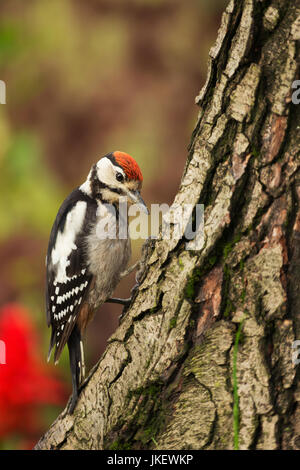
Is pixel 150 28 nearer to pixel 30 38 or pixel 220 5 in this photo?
pixel 220 5

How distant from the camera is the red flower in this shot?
3.01 metres

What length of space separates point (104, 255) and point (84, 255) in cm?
9

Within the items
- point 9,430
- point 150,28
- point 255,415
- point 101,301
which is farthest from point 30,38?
point 255,415

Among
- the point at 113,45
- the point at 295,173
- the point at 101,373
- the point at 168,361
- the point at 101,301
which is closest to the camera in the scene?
the point at 295,173

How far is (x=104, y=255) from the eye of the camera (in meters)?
2.75

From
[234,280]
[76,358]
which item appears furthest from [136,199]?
[234,280]

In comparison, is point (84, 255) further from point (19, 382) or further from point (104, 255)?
point (19, 382)

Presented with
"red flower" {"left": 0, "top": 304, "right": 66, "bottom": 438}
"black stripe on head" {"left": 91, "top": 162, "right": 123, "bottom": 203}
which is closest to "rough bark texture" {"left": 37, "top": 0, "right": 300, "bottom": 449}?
"black stripe on head" {"left": 91, "top": 162, "right": 123, "bottom": 203}

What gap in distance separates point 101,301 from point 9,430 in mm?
836

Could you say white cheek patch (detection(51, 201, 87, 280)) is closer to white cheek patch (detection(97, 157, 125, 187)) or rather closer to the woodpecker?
the woodpecker

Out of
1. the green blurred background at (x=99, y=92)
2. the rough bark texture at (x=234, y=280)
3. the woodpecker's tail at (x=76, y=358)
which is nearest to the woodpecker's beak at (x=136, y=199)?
the woodpecker's tail at (x=76, y=358)

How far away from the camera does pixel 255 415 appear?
170 centimetres

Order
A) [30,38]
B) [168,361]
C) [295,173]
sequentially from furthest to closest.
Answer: [30,38]
[168,361]
[295,173]

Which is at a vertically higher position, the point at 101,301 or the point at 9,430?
the point at 101,301
